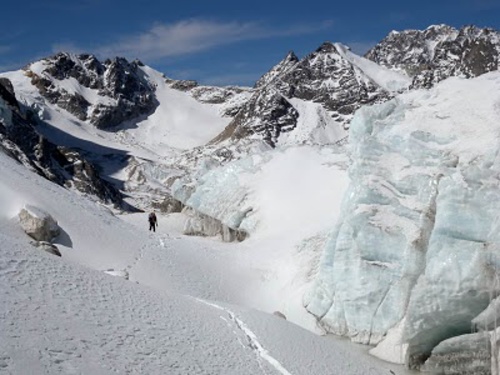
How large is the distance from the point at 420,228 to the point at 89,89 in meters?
181

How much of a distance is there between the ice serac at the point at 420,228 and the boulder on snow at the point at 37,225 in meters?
11.9

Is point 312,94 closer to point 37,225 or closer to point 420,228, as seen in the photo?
point 37,225

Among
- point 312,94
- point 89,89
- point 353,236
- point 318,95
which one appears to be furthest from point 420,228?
point 89,89

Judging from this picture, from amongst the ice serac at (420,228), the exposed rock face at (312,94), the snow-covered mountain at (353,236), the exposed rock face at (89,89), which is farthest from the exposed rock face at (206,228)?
the exposed rock face at (89,89)

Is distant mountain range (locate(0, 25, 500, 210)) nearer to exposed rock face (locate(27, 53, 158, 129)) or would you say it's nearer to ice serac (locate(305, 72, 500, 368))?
exposed rock face (locate(27, 53, 158, 129))

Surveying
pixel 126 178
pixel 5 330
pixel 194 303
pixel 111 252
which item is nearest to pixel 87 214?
pixel 111 252

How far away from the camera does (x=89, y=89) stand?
625ft

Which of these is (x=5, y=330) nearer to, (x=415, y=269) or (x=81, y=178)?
(x=415, y=269)

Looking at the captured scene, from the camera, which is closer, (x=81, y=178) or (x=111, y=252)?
(x=111, y=252)

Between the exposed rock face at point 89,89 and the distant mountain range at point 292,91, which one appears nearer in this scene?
the distant mountain range at point 292,91

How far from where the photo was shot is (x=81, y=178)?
299 feet

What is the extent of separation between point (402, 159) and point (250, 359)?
35.0 feet

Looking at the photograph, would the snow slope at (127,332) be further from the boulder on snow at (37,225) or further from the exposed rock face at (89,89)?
the exposed rock face at (89,89)

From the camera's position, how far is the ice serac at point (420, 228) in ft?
61.6
